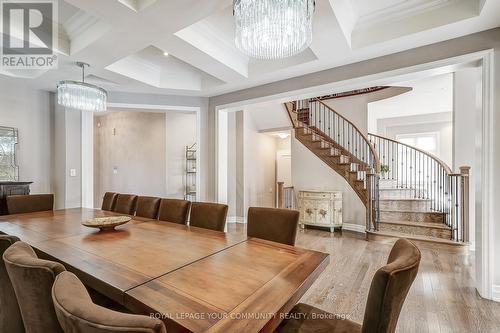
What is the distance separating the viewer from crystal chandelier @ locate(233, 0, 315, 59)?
1.44 m

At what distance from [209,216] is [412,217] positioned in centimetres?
405

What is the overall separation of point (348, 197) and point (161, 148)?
4.66m

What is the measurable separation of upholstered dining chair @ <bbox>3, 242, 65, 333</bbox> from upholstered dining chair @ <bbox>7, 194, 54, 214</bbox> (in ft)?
9.18

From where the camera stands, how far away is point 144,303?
95cm

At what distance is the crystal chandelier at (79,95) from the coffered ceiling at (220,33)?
410mm

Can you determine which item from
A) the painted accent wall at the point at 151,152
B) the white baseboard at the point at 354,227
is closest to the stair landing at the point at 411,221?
the white baseboard at the point at 354,227

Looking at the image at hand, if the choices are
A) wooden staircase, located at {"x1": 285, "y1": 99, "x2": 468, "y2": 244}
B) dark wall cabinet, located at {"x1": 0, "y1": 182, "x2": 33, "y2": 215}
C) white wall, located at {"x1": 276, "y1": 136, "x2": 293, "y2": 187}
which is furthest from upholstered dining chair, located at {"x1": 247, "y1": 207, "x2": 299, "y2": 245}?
white wall, located at {"x1": 276, "y1": 136, "x2": 293, "y2": 187}

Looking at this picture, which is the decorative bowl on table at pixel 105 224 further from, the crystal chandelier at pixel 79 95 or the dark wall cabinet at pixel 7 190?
the dark wall cabinet at pixel 7 190

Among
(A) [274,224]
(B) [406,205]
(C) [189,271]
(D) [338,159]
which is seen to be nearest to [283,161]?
(D) [338,159]

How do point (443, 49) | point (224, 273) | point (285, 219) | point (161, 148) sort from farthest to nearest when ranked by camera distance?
1. point (161, 148)
2. point (443, 49)
3. point (285, 219)
4. point (224, 273)

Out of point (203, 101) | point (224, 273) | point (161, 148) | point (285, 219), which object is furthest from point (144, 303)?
point (161, 148)

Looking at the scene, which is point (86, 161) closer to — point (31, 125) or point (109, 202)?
point (31, 125)

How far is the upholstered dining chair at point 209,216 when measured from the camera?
2.35 metres

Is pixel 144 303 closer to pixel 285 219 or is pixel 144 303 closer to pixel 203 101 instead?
pixel 285 219
